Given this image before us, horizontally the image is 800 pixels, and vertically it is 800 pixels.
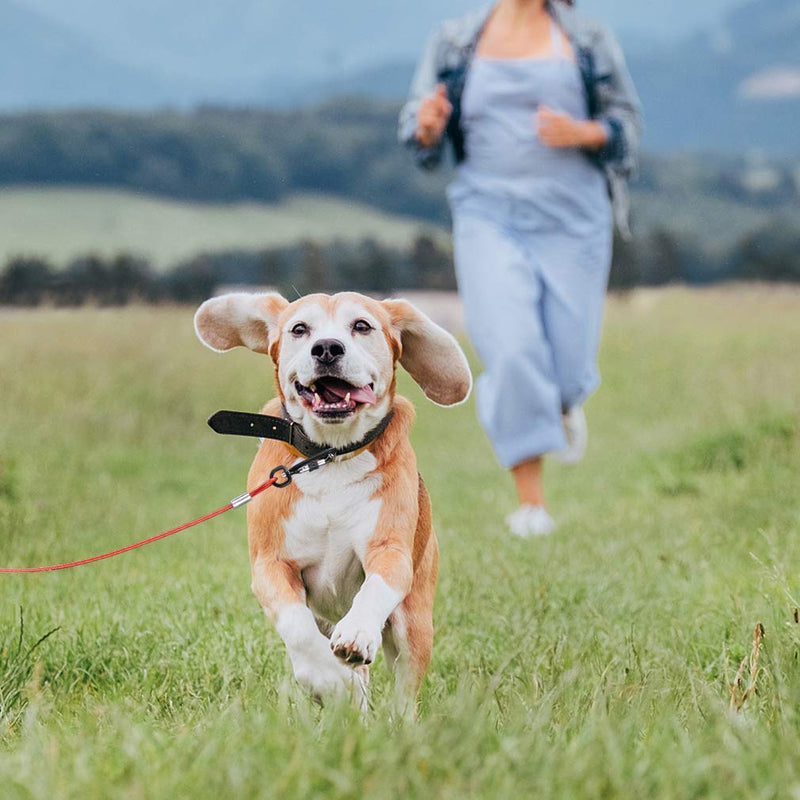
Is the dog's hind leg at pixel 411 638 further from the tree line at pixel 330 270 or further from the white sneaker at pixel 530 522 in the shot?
the white sneaker at pixel 530 522

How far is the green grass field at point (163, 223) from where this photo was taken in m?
22.1

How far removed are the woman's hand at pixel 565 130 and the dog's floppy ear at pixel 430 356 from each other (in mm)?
3296

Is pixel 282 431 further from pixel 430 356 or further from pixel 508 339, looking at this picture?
pixel 508 339

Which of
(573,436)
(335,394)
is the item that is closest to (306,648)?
(335,394)

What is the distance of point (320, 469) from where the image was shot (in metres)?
2.76

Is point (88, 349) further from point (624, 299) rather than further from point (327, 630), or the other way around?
point (624, 299)

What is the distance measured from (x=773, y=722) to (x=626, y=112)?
14.5 ft

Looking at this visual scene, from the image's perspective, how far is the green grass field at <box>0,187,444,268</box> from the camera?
72.6 ft

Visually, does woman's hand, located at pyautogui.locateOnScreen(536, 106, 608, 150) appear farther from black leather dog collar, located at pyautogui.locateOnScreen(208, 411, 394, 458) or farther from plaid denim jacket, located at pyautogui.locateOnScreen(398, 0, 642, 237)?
black leather dog collar, located at pyautogui.locateOnScreen(208, 411, 394, 458)

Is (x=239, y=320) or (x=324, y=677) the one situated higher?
(x=239, y=320)

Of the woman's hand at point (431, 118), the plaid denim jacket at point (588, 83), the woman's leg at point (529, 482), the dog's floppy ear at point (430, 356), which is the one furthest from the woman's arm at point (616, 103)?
the dog's floppy ear at point (430, 356)

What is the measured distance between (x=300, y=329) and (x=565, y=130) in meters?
3.56

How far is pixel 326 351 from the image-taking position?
2.56 metres

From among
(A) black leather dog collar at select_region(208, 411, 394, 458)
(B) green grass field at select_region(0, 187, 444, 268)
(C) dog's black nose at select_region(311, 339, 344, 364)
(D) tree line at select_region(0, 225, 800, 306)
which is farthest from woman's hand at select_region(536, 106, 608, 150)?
(B) green grass field at select_region(0, 187, 444, 268)
